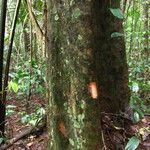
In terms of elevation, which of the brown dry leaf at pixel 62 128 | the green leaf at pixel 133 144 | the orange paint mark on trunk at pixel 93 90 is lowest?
the green leaf at pixel 133 144

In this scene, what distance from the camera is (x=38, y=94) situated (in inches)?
272

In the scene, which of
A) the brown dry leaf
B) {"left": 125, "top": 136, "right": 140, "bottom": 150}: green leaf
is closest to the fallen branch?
the brown dry leaf

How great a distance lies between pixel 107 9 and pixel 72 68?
85 cm

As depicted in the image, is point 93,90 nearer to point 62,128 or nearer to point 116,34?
point 62,128

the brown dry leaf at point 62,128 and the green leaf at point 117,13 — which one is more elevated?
the green leaf at point 117,13

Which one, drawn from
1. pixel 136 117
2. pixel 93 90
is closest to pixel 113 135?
pixel 136 117

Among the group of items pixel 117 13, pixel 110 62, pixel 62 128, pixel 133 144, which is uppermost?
pixel 117 13

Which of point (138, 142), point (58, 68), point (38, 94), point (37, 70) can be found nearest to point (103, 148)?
point (138, 142)

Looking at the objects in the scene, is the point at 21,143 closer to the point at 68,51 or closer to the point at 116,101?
the point at 116,101

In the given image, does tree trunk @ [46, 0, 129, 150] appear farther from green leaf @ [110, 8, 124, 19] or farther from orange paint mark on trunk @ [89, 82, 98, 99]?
green leaf @ [110, 8, 124, 19]

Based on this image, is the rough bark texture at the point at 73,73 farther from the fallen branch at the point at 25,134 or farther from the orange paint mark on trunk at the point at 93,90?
the fallen branch at the point at 25,134

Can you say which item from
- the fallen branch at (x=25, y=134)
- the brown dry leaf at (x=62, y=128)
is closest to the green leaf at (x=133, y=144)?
the brown dry leaf at (x=62, y=128)

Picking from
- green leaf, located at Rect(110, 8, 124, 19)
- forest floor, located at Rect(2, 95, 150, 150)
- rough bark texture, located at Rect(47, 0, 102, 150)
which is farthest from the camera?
forest floor, located at Rect(2, 95, 150, 150)

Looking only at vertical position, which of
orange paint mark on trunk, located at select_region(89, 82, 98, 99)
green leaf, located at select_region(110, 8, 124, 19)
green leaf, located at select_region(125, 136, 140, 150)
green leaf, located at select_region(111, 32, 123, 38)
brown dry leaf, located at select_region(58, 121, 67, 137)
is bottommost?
green leaf, located at select_region(125, 136, 140, 150)
